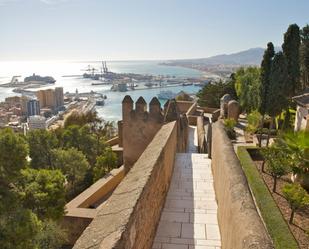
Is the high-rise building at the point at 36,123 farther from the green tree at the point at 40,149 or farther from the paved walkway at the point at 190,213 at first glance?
the paved walkway at the point at 190,213

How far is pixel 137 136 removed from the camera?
36.8ft

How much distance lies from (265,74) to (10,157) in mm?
15379

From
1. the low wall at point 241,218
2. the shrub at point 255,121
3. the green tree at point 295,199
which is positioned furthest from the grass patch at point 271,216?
the shrub at point 255,121

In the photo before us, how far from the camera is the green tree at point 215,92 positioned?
34688mm

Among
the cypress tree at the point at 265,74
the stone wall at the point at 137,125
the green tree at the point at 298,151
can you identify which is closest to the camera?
the green tree at the point at 298,151

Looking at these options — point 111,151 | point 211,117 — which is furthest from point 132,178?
point 211,117

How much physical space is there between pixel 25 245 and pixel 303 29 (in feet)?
106

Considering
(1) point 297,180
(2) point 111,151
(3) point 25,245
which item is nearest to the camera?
(3) point 25,245

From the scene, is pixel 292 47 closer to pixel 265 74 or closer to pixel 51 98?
pixel 265 74

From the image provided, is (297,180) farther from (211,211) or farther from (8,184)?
(8,184)

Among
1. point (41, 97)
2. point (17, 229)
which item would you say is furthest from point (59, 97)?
point (17, 229)

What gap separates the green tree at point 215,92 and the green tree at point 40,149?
22.0 meters

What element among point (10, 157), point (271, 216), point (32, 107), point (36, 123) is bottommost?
point (36, 123)

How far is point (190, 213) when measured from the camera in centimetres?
609
